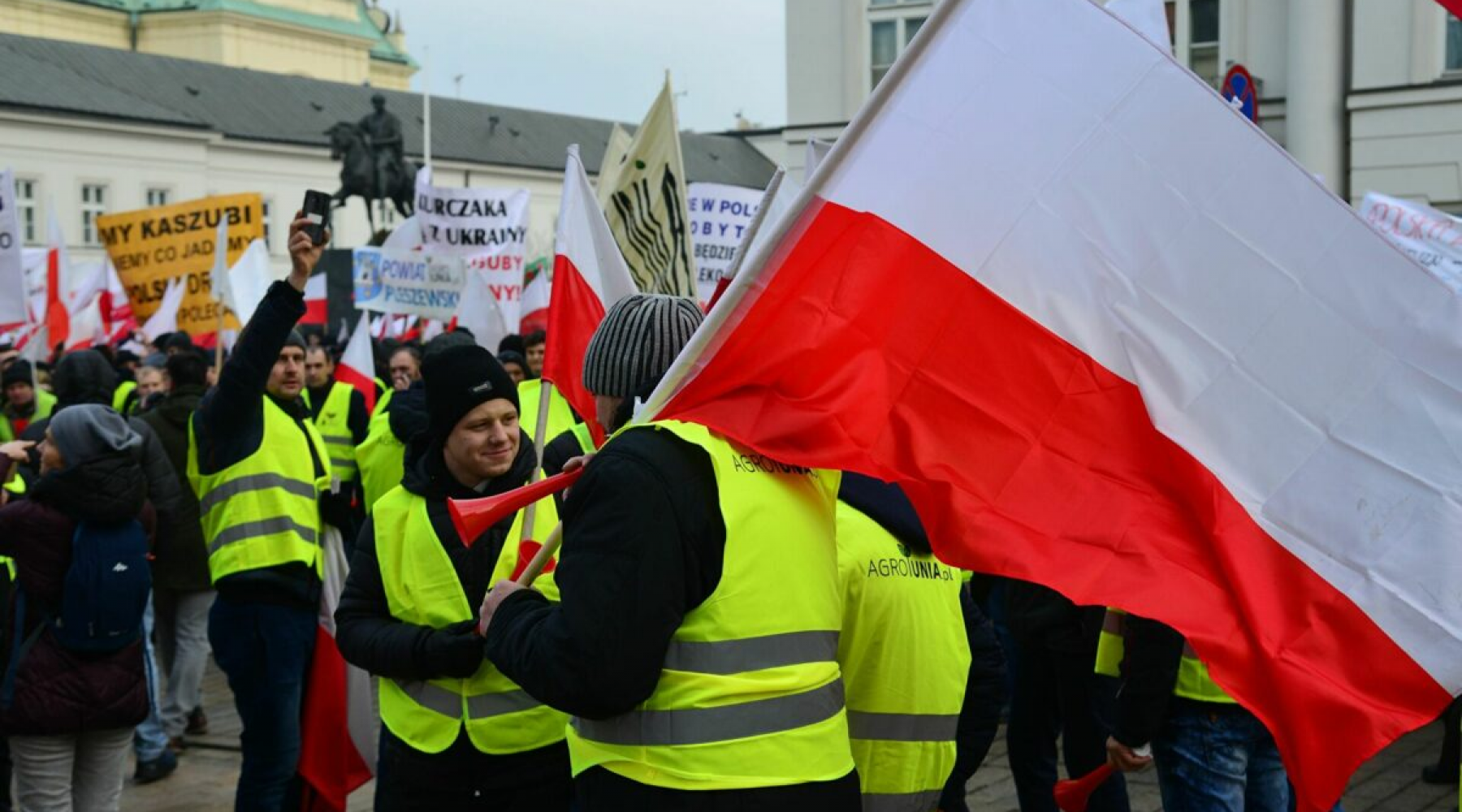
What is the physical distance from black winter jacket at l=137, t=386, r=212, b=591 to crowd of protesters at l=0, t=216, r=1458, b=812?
111 millimetres

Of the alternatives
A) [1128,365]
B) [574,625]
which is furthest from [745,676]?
[1128,365]

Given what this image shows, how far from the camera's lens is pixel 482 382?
4.59 meters

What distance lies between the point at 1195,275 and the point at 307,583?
441cm

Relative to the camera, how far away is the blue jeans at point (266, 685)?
6.48 metres

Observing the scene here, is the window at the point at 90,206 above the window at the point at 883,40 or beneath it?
beneath

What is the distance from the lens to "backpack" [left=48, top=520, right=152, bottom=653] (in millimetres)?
6137

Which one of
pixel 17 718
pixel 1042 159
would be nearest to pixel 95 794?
pixel 17 718

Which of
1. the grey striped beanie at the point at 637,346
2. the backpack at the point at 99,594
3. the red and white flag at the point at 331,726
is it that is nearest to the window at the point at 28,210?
the red and white flag at the point at 331,726

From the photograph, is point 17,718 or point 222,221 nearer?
point 17,718

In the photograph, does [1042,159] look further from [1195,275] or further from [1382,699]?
[1382,699]

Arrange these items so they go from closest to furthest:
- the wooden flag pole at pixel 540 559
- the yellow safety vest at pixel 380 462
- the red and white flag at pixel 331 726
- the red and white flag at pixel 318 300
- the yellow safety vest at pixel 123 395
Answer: the wooden flag pole at pixel 540 559 < the red and white flag at pixel 331 726 < the yellow safety vest at pixel 380 462 < the yellow safety vest at pixel 123 395 < the red and white flag at pixel 318 300

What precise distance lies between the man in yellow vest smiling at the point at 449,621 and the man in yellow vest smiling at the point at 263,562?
1705mm

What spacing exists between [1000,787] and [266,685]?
10.5 feet

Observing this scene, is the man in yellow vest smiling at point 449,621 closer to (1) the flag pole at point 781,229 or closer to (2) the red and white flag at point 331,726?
(1) the flag pole at point 781,229
